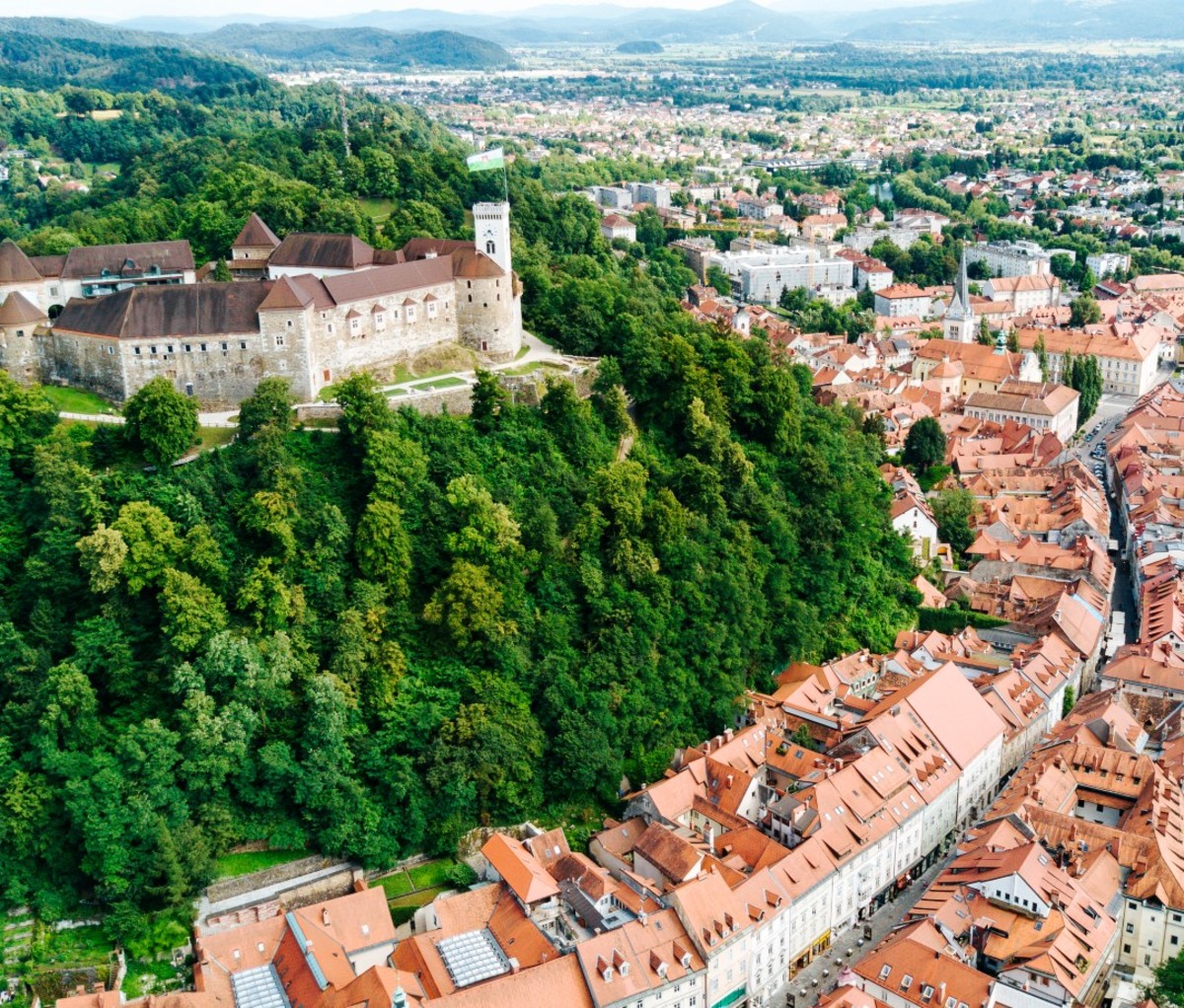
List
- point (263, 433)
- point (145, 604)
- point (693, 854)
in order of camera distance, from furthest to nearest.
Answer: point (263, 433) < point (145, 604) < point (693, 854)

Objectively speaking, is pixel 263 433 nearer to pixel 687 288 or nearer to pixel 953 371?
pixel 953 371

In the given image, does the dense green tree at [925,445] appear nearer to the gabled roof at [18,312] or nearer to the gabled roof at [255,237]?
the gabled roof at [255,237]

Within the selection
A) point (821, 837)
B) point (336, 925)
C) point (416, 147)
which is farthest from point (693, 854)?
point (416, 147)

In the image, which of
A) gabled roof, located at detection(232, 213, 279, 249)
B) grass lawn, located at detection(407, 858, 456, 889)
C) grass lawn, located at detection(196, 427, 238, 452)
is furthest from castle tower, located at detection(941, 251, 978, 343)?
grass lawn, located at detection(407, 858, 456, 889)

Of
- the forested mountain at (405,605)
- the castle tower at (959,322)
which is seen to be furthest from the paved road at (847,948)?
the castle tower at (959,322)

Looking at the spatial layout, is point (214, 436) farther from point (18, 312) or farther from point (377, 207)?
point (377, 207)

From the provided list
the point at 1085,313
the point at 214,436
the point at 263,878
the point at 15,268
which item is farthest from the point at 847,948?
the point at 1085,313
